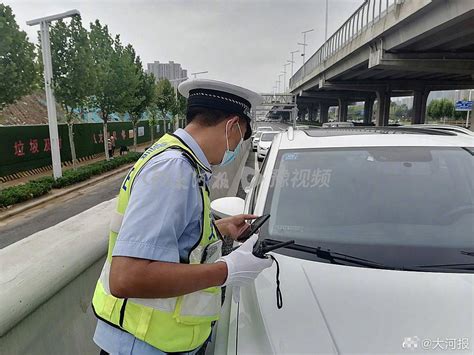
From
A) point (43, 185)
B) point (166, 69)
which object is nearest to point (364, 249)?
point (43, 185)

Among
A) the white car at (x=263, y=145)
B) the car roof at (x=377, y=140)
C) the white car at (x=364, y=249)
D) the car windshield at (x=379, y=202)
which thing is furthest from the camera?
the white car at (x=263, y=145)

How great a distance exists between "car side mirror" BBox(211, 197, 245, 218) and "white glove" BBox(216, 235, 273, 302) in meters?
1.15

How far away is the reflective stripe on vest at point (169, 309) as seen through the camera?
4.07ft

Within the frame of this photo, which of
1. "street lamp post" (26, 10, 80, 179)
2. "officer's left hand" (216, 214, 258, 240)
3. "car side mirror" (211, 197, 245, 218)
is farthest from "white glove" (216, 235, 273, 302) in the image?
"street lamp post" (26, 10, 80, 179)

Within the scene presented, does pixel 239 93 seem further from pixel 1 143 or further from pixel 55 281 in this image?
pixel 1 143

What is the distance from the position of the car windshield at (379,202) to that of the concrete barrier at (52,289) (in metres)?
1.04

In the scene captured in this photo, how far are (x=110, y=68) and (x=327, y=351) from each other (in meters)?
20.5

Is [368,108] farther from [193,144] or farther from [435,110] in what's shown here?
[193,144]

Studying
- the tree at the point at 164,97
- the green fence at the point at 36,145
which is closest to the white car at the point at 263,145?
the green fence at the point at 36,145

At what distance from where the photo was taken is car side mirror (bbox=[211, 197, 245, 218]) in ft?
8.48

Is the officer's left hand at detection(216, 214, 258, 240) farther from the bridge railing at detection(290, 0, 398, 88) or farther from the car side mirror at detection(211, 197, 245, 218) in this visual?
the bridge railing at detection(290, 0, 398, 88)

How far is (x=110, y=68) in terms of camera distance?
19.6m

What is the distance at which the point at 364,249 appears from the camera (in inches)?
74.5

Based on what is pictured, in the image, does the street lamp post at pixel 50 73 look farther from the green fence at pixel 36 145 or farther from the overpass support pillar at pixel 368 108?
the overpass support pillar at pixel 368 108
